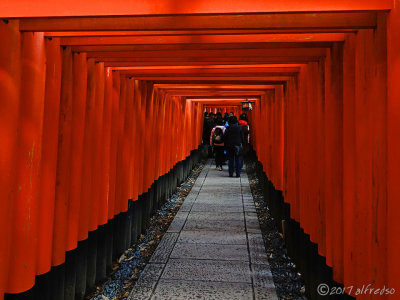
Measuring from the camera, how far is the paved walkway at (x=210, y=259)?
12.6 ft

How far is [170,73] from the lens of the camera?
15.4 feet

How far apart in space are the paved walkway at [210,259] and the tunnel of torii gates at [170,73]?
0.59 m

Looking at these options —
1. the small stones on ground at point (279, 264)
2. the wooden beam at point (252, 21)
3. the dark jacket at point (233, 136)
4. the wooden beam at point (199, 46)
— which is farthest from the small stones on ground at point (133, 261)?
the dark jacket at point (233, 136)

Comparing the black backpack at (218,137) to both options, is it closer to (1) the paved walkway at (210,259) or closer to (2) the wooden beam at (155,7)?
(1) the paved walkway at (210,259)

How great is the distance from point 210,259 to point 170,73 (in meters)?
2.55

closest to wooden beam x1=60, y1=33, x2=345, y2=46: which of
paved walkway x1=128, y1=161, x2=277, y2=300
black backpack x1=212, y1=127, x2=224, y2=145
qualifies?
paved walkway x1=128, y1=161, x2=277, y2=300

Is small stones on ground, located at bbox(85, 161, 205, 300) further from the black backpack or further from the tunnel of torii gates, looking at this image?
the black backpack

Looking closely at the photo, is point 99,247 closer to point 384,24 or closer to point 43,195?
point 43,195

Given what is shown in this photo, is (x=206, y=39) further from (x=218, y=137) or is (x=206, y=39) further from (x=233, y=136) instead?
(x=218, y=137)

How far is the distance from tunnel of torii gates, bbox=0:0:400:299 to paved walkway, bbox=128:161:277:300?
0.59 meters

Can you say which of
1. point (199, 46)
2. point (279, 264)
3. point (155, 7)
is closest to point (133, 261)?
point (279, 264)

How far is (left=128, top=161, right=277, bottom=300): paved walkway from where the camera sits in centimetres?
383

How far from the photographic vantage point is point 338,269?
2.78 metres

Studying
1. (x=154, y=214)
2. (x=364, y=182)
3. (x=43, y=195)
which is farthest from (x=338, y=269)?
(x=154, y=214)
